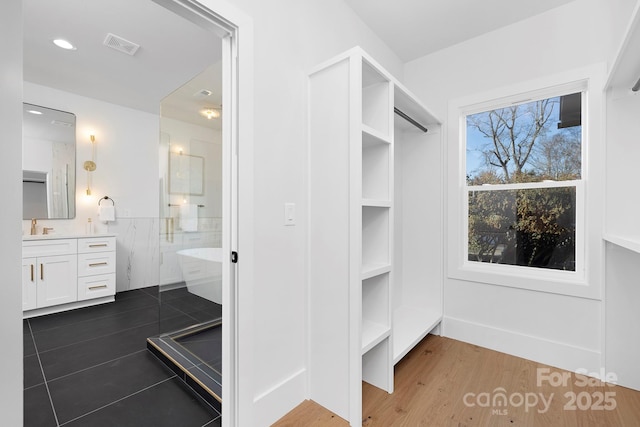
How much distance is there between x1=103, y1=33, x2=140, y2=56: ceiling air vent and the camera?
7.89 ft

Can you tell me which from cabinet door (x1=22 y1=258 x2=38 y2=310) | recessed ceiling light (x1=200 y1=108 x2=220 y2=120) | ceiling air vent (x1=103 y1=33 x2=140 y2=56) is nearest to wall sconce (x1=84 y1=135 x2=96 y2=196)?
cabinet door (x1=22 y1=258 x2=38 y2=310)

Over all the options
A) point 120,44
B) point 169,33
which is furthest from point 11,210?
point 120,44

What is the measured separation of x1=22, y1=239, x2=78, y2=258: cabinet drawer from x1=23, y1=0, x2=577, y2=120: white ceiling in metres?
1.81

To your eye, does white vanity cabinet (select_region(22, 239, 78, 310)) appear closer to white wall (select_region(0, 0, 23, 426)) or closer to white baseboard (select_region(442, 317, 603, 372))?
white wall (select_region(0, 0, 23, 426))

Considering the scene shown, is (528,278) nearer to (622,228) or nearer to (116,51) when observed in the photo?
(622,228)

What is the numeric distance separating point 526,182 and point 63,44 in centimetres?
415

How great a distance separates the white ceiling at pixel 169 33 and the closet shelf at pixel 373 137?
1060 millimetres

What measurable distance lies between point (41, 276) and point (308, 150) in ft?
10.9

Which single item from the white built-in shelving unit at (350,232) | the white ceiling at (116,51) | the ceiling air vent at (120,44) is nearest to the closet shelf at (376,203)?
the white built-in shelving unit at (350,232)

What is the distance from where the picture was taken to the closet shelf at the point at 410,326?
199cm

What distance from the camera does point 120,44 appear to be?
248 centimetres

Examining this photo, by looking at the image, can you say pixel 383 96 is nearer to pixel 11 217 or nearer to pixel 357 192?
pixel 357 192

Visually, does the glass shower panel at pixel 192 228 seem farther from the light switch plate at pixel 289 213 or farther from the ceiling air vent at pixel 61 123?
the ceiling air vent at pixel 61 123

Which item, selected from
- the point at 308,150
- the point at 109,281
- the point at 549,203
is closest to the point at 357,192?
the point at 308,150
